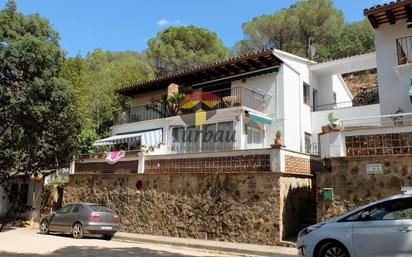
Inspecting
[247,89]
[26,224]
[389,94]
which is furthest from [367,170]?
[26,224]

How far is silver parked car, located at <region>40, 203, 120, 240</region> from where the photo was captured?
1555cm

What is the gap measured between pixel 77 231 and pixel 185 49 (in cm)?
2460

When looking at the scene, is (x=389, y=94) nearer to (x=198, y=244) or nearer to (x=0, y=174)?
(x=198, y=244)

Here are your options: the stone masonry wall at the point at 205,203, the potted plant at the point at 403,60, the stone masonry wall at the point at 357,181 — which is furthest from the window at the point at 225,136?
the potted plant at the point at 403,60

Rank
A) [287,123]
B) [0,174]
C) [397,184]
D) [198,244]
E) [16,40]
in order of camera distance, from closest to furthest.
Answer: [397,184] < [198,244] < [16,40] < [287,123] < [0,174]

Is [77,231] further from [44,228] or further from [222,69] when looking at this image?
[222,69]

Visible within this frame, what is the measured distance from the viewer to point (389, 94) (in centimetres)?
1678

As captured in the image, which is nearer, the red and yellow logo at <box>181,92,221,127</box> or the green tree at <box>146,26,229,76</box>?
the red and yellow logo at <box>181,92,221,127</box>

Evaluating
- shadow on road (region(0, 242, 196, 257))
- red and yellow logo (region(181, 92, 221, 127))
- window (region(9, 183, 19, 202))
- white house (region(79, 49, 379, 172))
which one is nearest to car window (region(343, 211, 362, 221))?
shadow on road (region(0, 242, 196, 257))

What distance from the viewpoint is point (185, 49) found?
121ft

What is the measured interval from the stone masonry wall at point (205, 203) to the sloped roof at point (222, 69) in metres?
7.37

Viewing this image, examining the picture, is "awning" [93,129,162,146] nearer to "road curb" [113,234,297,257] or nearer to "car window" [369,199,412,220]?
"road curb" [113,234,297,257]

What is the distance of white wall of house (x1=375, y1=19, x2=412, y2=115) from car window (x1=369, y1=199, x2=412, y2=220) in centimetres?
995

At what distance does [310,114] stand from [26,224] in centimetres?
Answer: 1815
